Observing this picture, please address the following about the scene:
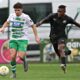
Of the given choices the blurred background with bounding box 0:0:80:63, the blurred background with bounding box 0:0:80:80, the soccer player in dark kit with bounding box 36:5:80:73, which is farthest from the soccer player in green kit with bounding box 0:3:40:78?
the blurred background with bounding box 0:0:80:63

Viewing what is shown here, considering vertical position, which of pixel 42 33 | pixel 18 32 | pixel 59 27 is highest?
pixel 18 32

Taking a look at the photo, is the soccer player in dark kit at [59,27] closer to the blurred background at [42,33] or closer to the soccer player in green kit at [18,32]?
Result: the soccer player in green kit at [18,32]

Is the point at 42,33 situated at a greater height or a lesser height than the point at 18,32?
lesser

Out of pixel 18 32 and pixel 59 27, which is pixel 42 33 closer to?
pixel 59 27

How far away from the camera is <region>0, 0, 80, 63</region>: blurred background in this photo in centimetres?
2344

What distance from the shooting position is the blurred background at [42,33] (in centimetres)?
2344

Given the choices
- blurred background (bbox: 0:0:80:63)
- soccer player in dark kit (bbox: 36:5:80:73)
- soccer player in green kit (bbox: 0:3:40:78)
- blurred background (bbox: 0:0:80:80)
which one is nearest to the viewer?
soccer player in green kit (bbox: 0:3:40:78)

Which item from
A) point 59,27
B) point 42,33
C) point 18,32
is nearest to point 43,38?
point 42,33

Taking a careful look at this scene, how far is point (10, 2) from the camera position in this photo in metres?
23.9

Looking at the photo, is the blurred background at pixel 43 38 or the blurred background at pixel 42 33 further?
the blurred background at pixel 42 33

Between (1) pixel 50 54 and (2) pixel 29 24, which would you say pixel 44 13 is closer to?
(1) pixel 50 54

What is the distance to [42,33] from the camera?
2405 cm

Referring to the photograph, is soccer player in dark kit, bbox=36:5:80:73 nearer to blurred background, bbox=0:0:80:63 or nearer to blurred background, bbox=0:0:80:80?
blurred background, bbox=0:0:80:80

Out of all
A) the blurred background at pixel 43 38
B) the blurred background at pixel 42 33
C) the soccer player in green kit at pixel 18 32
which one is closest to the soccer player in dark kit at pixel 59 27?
the soccer player in green kit at pixel 18 32
